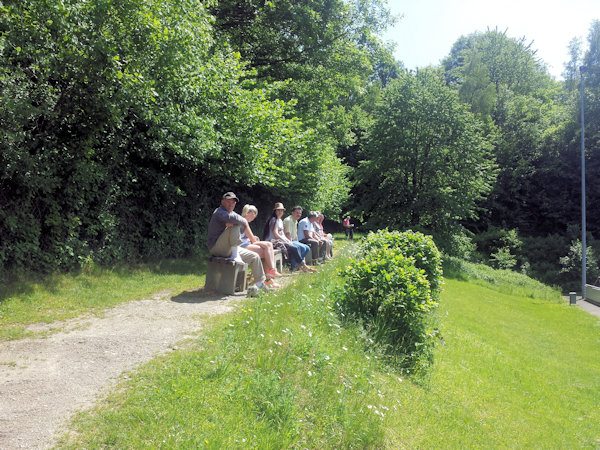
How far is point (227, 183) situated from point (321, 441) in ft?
37.0

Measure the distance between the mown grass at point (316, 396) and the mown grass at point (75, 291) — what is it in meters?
2.41

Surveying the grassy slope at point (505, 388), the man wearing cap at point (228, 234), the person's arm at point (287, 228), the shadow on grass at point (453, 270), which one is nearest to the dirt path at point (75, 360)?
the man wearing cap at point (228, 234)

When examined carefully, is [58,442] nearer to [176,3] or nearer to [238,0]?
[176,3]

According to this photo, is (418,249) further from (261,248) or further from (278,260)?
(261,248)

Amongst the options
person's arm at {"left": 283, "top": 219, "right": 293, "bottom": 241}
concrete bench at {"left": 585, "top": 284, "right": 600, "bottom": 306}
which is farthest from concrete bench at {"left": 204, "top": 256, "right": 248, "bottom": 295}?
concrete bench at {"left": 585, "top": 284, "right": 600, "bottom": 306}

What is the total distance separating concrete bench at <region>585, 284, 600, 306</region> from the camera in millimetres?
24744

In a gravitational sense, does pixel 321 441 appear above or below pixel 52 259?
below

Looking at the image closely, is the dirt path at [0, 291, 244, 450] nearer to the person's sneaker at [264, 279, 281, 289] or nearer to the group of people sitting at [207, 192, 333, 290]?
the group of people sitting at [207, 192, 333, 290]

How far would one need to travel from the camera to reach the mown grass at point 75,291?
6.42m

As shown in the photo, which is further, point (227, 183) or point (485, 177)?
point (485, 177)

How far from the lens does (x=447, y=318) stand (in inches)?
491

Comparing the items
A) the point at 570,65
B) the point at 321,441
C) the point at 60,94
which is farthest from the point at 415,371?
the point at 570,65

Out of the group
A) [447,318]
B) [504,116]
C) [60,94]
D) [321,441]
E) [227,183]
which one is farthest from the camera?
[504,116]

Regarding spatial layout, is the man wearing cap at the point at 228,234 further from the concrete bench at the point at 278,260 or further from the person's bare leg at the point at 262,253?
the concrete bench at the point at 278,260
